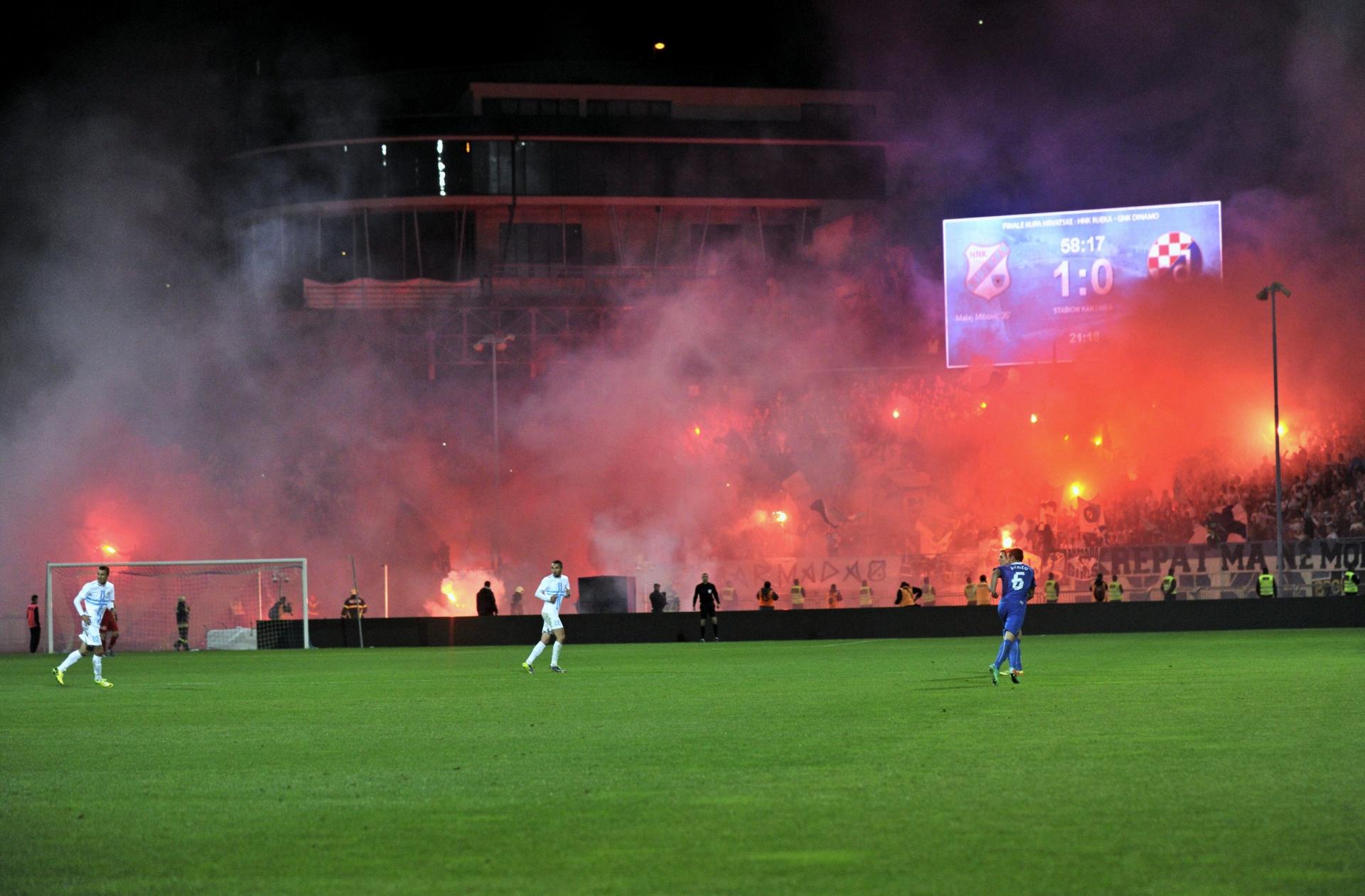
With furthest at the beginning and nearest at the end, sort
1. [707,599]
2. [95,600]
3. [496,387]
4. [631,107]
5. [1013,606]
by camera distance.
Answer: [631,107] < [496,387] < [707,599] < [95,600] < [1013,606]

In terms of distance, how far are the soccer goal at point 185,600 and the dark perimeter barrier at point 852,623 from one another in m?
4.38

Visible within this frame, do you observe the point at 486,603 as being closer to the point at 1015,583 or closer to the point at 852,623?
the point at 852,623

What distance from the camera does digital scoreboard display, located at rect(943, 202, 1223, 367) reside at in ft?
143

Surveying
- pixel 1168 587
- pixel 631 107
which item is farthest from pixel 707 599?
pixel 631 107

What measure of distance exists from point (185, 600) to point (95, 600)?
21.3 meters

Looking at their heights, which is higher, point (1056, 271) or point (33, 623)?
point (1056, 271)

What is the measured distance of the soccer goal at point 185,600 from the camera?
4284 centimetres

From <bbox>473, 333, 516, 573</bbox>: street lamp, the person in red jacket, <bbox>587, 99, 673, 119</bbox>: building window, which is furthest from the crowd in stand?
the person in red jacket

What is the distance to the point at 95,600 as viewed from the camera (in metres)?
21.5

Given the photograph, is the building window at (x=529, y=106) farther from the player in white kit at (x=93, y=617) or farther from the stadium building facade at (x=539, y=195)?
the player in white kit at (x=93, y=617)

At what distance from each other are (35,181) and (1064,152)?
112ft

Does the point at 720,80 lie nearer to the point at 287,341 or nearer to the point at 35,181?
the point at 287,341

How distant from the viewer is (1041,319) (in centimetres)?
4509

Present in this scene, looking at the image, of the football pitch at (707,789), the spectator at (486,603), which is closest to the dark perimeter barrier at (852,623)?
the spectator at (486,603)
